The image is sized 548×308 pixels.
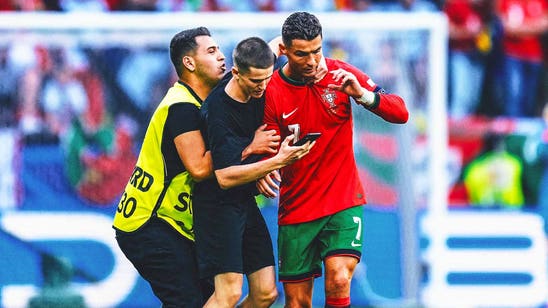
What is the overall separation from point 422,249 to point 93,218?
3.14 metres

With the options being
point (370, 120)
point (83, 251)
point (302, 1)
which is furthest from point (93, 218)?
point (302, 1)

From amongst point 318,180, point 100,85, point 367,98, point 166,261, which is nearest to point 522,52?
point 100,85

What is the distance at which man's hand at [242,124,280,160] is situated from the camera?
290 inches

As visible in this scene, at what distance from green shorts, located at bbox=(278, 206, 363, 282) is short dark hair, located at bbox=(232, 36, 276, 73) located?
48.4 inches

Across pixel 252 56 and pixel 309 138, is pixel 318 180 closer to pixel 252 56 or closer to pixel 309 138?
pixel 309 138

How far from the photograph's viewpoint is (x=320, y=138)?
25.2ft

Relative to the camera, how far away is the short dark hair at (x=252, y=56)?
711 cm

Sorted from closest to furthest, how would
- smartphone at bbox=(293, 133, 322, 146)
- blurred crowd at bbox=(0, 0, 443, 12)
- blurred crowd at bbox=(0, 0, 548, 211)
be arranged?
smartphone at bbox=(293, 133, 322, 146)
blurred crowd at bbox=(0, 0, 548, 211)
blurred crowd at bbox=(0, 0, 443, 12)

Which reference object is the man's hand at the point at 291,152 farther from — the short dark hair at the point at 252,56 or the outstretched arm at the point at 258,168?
the short dark hair at the point at 252,56

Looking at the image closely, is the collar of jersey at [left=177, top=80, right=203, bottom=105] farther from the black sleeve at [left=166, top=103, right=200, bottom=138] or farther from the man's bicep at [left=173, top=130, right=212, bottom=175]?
the man's bicep at [left=173, top=130, right=212, bottom=175]

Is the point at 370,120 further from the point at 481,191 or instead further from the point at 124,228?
the point at 124,228

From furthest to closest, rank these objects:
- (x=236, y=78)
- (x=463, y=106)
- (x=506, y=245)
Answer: (x=463, y=106) < (x=506, y=245) < (x=236, y=78)

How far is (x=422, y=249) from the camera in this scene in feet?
36.7

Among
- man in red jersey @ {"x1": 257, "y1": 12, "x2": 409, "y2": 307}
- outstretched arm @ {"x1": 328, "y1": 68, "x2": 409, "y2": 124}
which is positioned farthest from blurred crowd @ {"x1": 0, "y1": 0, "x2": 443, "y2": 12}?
outstretched arm @ {"x1": 328, "y1": 68, "x2": 409, "y2": 124}
